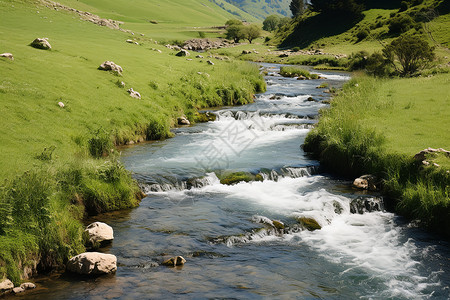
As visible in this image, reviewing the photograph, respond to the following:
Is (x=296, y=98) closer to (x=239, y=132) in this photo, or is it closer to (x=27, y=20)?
(x=239, y=132)

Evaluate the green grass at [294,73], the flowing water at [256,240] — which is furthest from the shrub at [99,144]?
the green grass at [294,73]

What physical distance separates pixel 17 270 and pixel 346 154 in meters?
16.7

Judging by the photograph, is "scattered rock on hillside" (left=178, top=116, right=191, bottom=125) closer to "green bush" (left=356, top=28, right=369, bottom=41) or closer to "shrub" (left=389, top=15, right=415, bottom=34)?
"shrub" (left=389, top=15, right=415, bottom=34)

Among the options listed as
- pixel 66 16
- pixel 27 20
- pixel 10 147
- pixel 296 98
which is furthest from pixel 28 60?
pixel 66 16

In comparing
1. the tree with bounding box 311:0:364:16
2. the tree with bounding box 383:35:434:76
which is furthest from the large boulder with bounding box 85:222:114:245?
the tree with bounding box 311:0:364:16

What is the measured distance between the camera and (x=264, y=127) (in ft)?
111

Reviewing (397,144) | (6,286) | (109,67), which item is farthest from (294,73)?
(6,286)

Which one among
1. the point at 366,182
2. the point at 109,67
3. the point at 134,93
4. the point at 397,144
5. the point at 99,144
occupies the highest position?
the point at 109,67

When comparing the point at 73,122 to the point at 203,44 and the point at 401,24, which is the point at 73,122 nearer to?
the point at 401,24

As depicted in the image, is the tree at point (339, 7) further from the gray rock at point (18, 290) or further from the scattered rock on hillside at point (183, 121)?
the gray rock at point (18, 290)

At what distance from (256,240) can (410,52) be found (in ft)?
136

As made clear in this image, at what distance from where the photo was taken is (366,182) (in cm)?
1975

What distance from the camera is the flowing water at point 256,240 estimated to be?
1160 cm

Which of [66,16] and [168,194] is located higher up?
[66,16]
